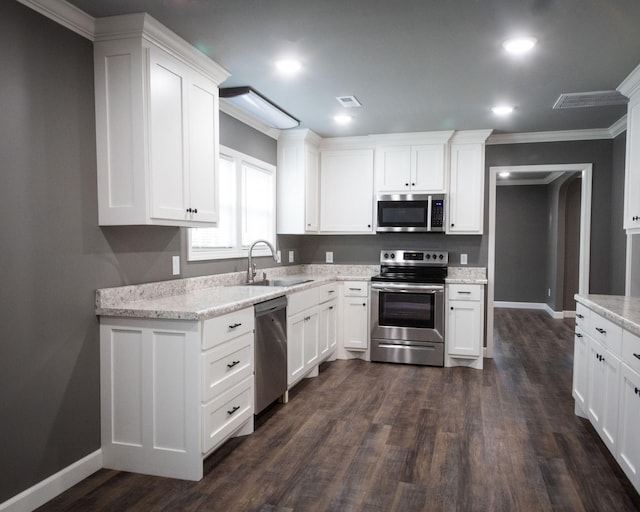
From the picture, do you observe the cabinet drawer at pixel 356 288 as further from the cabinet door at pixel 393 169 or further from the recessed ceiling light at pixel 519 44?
the recessed ceiling light at pixel 519 44

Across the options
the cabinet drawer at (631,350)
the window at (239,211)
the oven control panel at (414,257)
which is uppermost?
the window at (239,211)

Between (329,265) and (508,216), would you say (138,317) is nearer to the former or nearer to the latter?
(329,265)

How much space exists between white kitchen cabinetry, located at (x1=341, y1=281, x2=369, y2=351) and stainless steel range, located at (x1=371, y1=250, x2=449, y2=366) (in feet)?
0.31

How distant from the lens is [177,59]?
2.71 meters

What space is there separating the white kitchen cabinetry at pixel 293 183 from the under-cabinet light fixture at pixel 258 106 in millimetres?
416

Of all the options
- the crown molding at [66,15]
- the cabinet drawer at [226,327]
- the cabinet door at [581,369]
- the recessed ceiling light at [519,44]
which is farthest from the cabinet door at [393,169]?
the crown molding at [66,15]

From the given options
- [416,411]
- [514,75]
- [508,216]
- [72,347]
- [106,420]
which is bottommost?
[416,411]

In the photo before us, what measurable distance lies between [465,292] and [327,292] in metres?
1.41

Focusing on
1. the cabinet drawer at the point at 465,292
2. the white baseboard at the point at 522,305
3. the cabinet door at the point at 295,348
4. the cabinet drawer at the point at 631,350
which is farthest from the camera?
the white baseboard at the point at 522,305

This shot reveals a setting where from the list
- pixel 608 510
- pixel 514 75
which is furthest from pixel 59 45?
pixel 608 510

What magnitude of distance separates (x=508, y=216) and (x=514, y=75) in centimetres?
608

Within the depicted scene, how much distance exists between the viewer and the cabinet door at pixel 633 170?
10.4ft

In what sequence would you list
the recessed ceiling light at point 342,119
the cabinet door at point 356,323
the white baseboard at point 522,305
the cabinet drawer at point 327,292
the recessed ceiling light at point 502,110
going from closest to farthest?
1. the recessed ceiling light at point 502,110
2. the recessed ceiling light at point 342,119
3. the cabinet drawer at point 327,292
4. the cabinet door at point 356,323
5. the white baseboard at point 522,305

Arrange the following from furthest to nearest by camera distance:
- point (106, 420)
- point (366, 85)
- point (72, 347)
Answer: point (366, 85) → point (106, 420) → point (72, 347)
